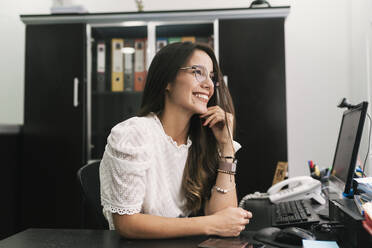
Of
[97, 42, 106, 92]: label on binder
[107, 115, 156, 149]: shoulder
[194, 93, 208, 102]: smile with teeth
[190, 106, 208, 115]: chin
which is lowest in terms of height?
[107, 115, 156, 149]: shoulder

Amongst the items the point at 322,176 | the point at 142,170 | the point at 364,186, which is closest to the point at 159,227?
the point at 142,170

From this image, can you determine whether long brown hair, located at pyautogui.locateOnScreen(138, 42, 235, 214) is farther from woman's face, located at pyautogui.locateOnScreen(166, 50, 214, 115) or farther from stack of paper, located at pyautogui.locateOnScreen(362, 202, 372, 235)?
stack of paper, located at pyautogui.locateOnScreen(362, 202, 372, 235)

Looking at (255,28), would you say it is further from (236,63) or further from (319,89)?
(319,89)

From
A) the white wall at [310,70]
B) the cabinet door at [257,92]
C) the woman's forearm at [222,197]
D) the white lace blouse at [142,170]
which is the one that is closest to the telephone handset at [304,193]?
the woman's forearm at [222,197]

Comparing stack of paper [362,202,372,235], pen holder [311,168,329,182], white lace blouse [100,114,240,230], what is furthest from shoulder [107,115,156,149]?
pen holder [311,168,329,182]

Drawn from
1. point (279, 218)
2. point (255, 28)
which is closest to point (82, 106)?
point (255, 28)

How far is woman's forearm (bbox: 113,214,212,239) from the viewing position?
0.96 m

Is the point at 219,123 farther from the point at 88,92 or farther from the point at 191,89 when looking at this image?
the point at 88,92

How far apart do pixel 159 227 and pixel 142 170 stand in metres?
0.19

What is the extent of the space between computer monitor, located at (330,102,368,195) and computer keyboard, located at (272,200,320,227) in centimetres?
16

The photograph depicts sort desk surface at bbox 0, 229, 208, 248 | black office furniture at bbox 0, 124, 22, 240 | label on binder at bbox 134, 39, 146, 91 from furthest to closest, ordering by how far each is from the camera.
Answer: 1. label on binder at bbox 134, 39, 146, 91
2. black office furniture at bbox 0, 124, 22, 240
3. desk surface at bbox 0, 229, 208, 248

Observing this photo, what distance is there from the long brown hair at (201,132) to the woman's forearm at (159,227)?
0.28 meters

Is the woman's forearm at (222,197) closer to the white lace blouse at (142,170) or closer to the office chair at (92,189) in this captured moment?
the white lace blouse at (142,170)

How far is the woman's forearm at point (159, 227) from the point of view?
96 cm
